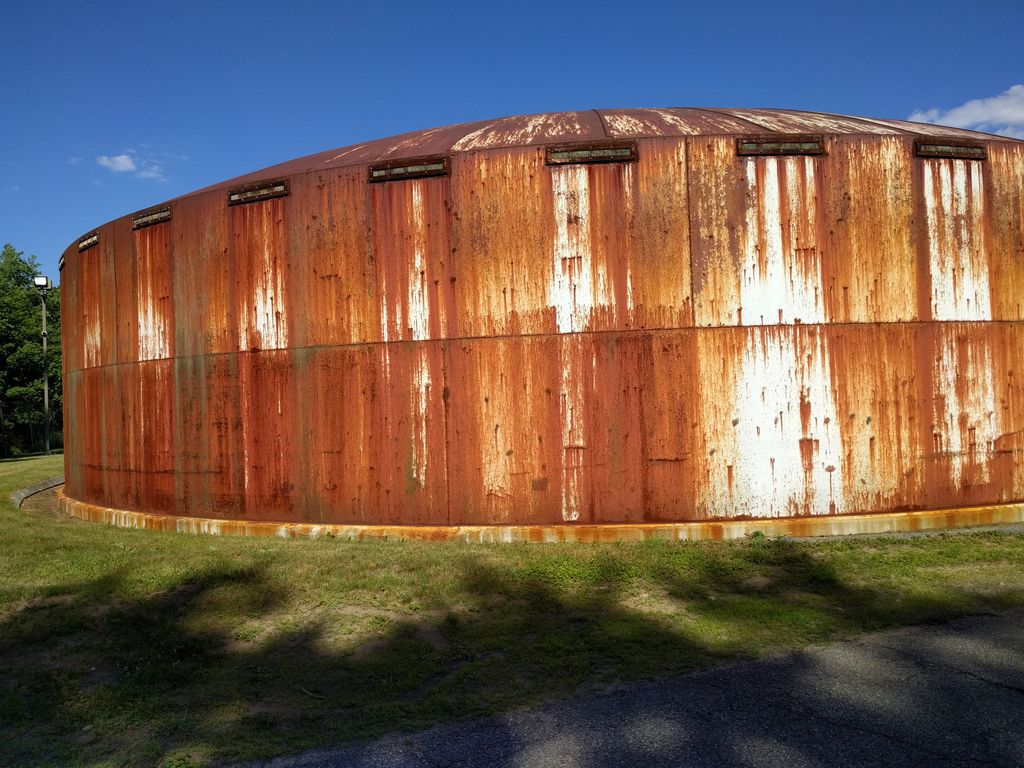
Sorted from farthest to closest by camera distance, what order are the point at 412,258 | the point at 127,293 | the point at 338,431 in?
the point at 127,293
the point at 338,431
the point at 412,258

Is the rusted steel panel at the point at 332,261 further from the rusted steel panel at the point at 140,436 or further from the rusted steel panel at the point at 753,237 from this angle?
the rusted steel panel at the point at 753,237

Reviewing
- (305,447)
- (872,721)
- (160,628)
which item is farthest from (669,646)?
(305,447)

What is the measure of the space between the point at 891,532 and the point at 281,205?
Result: 8.35 meters

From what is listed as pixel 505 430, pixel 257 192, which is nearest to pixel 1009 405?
pixel 505 430

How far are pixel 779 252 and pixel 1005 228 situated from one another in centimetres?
299

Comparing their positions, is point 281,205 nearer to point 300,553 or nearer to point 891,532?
point 300,553

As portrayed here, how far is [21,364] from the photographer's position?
117 feet

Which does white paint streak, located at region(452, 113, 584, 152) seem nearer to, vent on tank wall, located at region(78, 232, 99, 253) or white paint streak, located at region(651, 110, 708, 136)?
white paint streak, located at region(651, 110, 708, 136)

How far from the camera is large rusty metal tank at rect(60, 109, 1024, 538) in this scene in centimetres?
810

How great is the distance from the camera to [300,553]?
768 centimetres

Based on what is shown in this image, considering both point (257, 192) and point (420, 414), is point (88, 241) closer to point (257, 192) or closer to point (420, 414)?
point (257, 192)

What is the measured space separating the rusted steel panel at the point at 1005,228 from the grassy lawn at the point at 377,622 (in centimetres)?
294

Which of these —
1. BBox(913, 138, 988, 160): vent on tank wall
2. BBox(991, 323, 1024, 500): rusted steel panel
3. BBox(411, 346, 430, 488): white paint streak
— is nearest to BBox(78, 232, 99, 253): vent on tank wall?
BBox(411, 346, 430, 488): white paint streak

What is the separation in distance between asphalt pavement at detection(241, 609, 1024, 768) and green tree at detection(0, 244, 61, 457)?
38.3 meters
